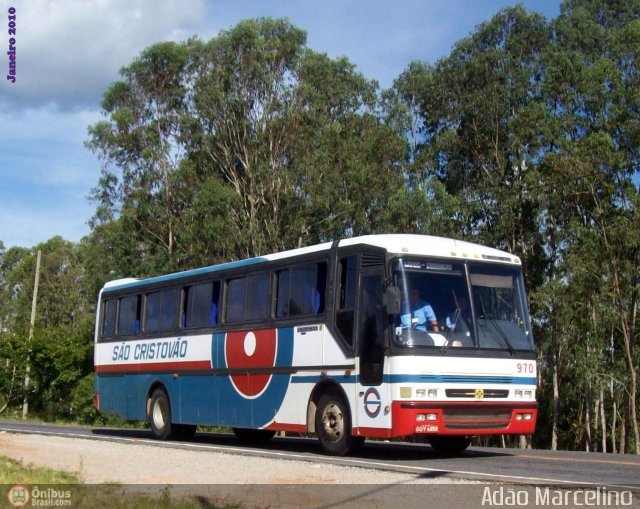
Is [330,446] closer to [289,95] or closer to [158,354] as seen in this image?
[158,354]

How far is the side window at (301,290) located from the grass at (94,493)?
4775mm

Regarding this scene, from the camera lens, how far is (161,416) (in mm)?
19547

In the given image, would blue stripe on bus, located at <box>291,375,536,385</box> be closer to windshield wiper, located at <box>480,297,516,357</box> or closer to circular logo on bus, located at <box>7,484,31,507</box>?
windshield wiper, located at <box>480,297,516,357</box>

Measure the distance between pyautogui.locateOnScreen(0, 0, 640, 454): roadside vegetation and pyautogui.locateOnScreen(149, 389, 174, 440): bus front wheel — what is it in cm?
2294

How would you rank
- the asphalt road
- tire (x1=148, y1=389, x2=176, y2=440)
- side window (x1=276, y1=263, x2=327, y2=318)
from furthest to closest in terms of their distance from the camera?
tire (x1=148, y1=389, x2=176, y2=440)
side window (x1=276, y1=263, x2=327, y2=318)
the asphalt road

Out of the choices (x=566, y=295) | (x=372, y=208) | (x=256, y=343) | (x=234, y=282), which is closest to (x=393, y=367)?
(x=256, y=343)

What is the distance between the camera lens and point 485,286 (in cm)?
1417

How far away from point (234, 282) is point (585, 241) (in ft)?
81.5

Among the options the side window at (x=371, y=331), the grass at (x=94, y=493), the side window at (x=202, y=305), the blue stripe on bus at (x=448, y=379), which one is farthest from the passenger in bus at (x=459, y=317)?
the side window at (x=202, y=305)

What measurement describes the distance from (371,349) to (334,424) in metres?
1.60

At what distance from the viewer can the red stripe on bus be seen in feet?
59.3

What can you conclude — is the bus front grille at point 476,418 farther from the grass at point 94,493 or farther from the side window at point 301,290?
the grass at point 94,493

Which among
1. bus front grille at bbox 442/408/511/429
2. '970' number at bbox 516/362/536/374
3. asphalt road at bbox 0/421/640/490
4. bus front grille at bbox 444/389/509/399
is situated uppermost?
'970' number at bbox 516/362/536/374

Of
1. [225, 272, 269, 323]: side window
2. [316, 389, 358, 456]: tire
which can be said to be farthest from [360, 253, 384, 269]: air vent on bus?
[225, 272, 269, 323]: side window
